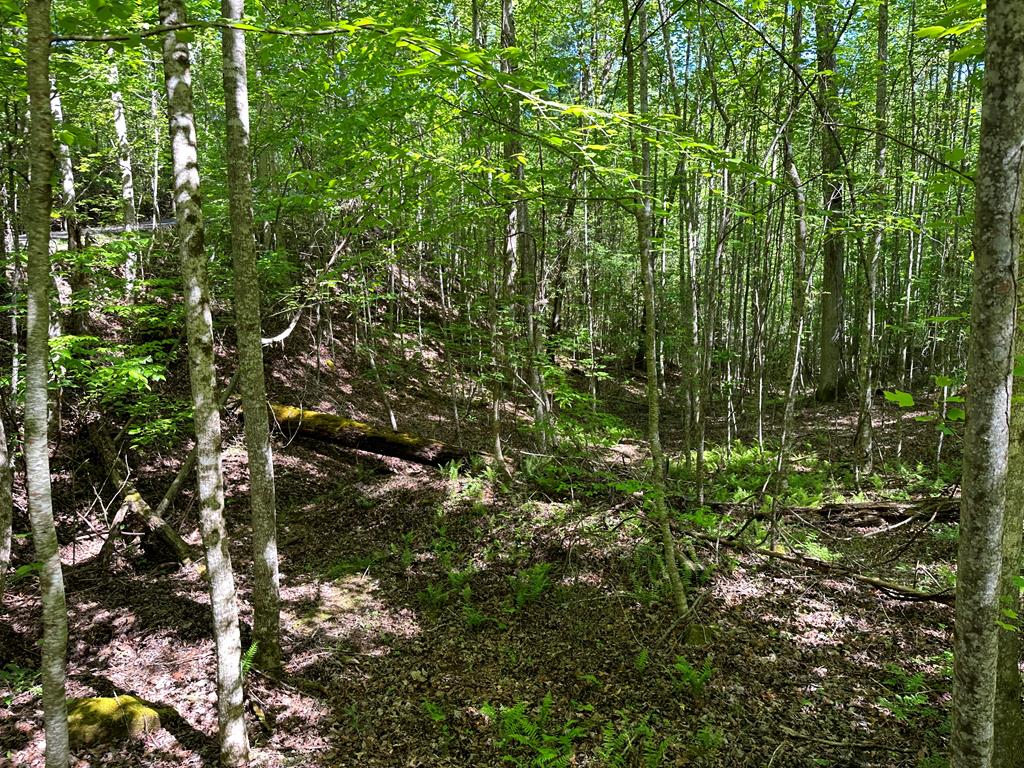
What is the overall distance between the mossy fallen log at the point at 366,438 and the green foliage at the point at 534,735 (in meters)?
6.73

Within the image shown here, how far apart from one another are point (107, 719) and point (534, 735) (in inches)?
151

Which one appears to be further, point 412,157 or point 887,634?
point 412,157

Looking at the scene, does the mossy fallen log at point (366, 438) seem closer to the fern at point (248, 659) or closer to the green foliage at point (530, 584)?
the green foliage at point (530, 584)

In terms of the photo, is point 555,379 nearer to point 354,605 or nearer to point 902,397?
point 354,605

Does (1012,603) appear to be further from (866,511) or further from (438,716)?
(866,511)

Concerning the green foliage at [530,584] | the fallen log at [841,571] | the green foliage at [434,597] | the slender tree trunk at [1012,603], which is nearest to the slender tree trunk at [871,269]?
the fallen log at [841,571]

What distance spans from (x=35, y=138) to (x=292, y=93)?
6.01 metres

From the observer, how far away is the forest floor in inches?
183

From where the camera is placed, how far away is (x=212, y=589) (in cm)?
416

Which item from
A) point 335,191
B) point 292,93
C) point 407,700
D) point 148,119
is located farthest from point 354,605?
point 148,119

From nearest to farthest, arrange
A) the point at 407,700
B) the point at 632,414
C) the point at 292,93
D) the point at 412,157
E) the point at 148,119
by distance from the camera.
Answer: the point at 407,700 < the point at 412,157 < the point at 292,93 < the point at 148,119 < the point at 632,414

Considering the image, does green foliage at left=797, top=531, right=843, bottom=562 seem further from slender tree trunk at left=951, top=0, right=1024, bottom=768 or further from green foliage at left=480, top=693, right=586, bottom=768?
slender tree trunk at left=951, top=0, right=1024, bottom=768

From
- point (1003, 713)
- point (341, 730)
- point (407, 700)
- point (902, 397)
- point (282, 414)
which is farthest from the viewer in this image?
point (282, 414)

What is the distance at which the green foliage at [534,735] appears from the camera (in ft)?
14.6
